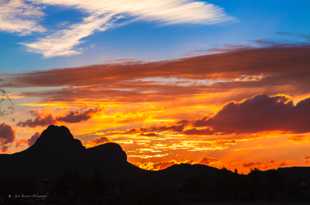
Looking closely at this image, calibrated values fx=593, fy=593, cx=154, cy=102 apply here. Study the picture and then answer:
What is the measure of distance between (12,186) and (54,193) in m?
22.8

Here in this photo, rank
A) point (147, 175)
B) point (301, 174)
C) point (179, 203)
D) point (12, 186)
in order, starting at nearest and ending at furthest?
point (179, 203), point (12, 186), point (301, 174), point (147, 175)

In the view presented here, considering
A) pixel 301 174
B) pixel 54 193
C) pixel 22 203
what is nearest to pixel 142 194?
pixel 22 203

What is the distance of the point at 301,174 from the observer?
17888 centimetres

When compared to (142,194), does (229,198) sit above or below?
below

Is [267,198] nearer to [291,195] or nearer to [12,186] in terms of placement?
[291,195]

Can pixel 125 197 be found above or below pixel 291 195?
above

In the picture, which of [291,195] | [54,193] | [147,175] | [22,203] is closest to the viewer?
[22,203]

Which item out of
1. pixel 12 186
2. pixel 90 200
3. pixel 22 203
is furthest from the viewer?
pixel 12 186

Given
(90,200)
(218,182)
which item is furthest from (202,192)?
(90,200)

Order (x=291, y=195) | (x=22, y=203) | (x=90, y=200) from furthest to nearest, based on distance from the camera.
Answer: (x=291, y=195) → (x=90, y=200) → (x=22, y=203)

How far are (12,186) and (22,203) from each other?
1901 inches

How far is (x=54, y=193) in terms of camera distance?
106 m

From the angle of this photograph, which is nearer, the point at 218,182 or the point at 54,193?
the point at 54,193

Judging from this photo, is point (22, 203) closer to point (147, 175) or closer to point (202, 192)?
point (202, 192)
